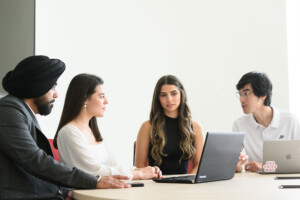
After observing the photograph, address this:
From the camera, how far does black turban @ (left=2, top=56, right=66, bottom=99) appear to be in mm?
2193

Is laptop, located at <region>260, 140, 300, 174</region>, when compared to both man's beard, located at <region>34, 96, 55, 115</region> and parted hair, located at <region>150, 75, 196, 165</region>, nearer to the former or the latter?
parted hair, located at <region>150, 75, 196, 165</region>

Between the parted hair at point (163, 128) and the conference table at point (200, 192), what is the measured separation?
1165mm

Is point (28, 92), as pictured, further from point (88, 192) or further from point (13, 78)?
point (88, 192)

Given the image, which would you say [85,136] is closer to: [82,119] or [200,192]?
[82,119]

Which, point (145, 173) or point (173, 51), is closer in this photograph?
point (145, 173)

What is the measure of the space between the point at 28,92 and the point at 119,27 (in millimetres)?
2713

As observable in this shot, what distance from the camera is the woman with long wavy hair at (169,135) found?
3373mm

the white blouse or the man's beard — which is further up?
the man's beard

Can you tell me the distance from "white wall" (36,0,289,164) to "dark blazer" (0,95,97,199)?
92.3 inches

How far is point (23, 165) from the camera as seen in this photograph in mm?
2021

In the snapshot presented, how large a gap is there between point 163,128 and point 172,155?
237 mm

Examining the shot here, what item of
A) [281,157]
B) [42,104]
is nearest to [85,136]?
[42,104]

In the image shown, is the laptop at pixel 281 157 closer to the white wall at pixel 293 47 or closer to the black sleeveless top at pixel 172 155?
the black sleeveless top at pixel 172 155

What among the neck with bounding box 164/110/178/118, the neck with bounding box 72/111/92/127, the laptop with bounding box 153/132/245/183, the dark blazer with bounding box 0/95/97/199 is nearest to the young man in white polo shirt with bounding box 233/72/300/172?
the neck with bounding box 164/110/178/118
